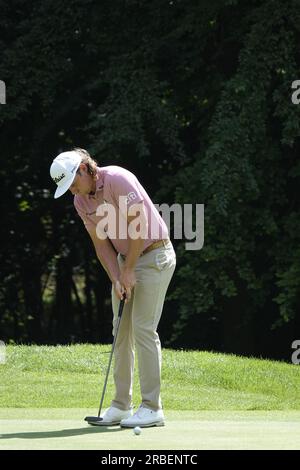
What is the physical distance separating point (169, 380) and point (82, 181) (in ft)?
14.6

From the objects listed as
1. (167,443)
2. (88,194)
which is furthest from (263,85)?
(167,443)

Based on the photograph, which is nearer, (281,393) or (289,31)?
(281,393)

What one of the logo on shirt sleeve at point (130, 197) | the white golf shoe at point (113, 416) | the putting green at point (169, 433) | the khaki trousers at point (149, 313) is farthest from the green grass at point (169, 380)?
the logo on shirt sleeve at point (130, 197)

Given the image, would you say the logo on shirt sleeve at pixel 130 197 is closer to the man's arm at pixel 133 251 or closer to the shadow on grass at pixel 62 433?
the man's arm at pixel 133 251

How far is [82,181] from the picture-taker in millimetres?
5945

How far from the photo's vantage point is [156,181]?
16984 mm

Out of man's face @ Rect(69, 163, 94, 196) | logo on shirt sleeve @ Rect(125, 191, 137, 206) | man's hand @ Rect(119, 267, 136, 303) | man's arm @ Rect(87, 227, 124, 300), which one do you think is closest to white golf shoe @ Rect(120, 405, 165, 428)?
man's hand @ Rect(119, 267, 136, 303)

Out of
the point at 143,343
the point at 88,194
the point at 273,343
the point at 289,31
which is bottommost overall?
the point at 273,343

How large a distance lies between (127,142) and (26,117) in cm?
347

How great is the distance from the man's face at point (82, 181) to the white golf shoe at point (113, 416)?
1.33 metres

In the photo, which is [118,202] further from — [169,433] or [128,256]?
[169,433]

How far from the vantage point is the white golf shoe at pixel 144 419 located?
18.9ft

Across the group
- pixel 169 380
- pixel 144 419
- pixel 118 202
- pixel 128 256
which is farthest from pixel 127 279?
pixel 169 380
